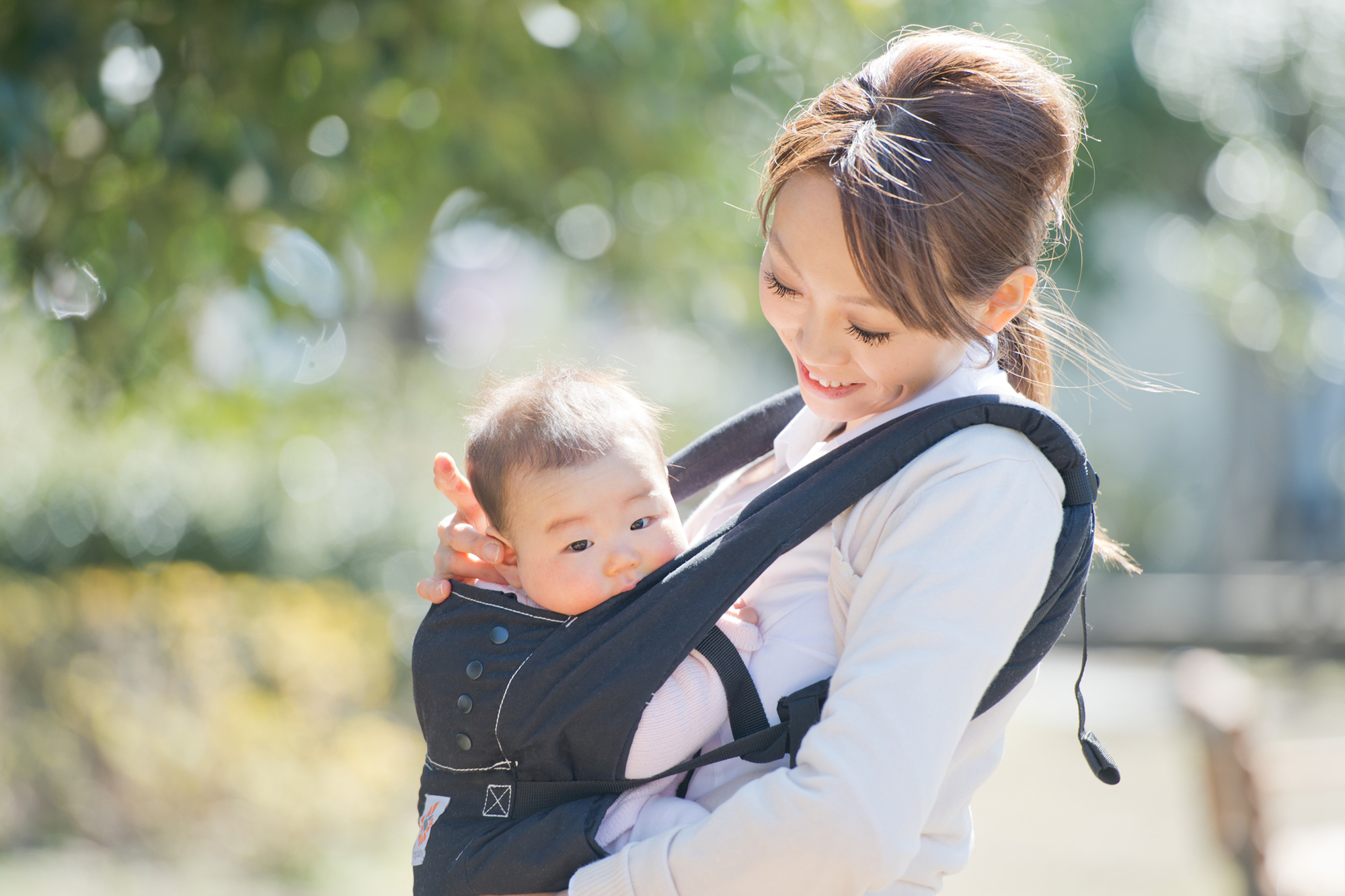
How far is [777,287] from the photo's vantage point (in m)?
1.37

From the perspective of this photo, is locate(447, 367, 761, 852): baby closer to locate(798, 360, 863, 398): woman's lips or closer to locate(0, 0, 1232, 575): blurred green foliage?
locate(798, 360, 863, 398): woman's lips

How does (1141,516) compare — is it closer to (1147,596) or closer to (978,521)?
(1147,596)

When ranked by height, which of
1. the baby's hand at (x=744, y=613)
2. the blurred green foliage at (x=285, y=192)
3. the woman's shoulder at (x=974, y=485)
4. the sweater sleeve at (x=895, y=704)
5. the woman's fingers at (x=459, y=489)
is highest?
the blurred green foliage at (x=285, y=192)

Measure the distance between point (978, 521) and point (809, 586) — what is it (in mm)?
280

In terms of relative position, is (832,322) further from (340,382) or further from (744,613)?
(340,382)

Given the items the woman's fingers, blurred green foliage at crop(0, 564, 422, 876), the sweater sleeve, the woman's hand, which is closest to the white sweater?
the sweater sleeve

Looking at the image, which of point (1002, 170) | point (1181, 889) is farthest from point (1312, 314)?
point (1002, 170)

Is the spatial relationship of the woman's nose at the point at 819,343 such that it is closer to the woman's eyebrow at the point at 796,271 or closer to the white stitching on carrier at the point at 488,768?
the woman's eyebrow at the point at 796,271

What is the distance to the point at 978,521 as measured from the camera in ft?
3.80

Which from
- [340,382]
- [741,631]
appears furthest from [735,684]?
[340,382]

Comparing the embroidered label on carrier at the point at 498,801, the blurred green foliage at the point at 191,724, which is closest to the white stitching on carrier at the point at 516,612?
the embroidered label on carrier at the point at 498,801

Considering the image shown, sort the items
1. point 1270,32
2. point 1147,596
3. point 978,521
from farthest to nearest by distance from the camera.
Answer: point 1147,596 < point 1270,32 < point 978,521

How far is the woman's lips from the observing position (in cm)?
139

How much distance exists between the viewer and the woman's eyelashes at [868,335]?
1.31 meters
